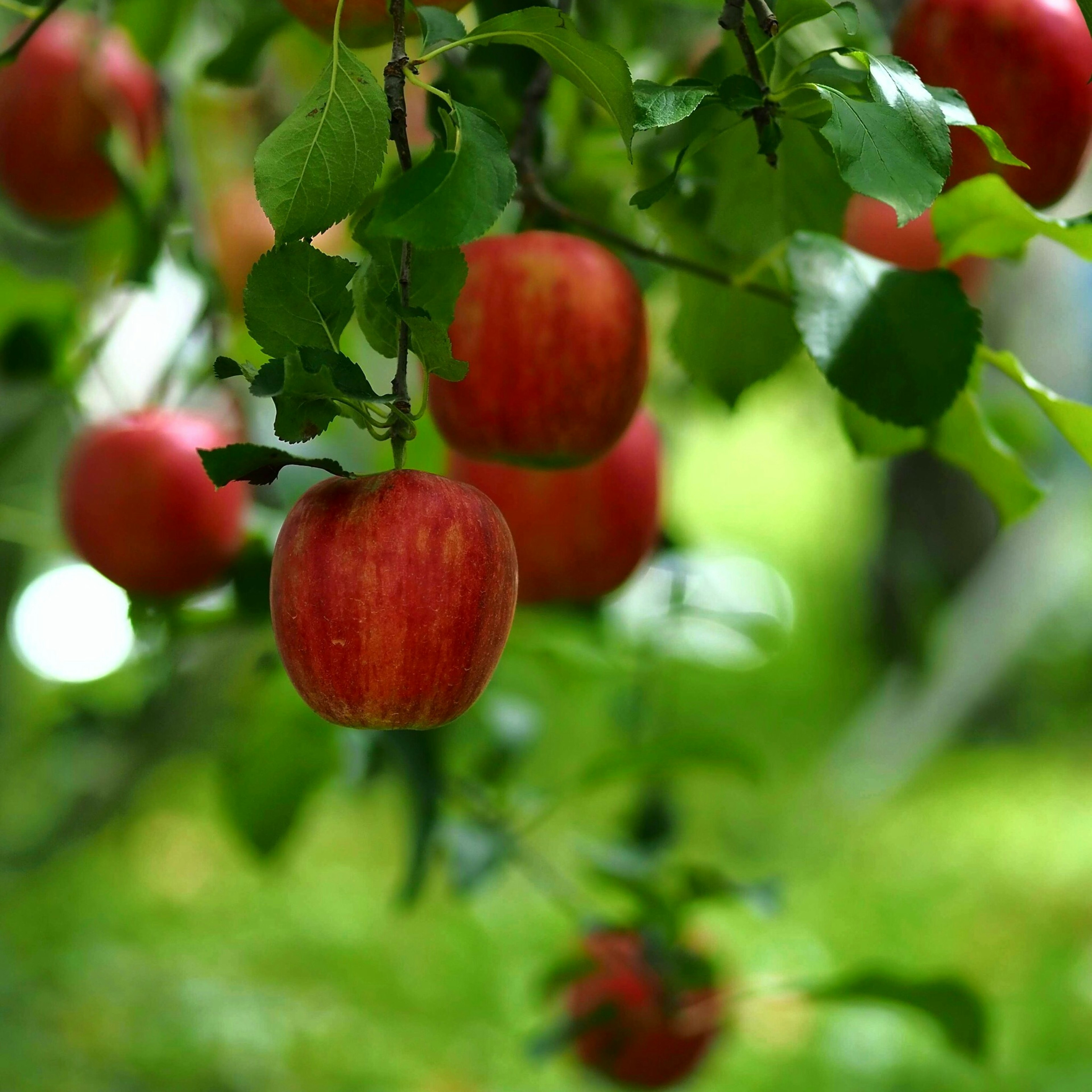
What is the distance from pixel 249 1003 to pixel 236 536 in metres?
1.06

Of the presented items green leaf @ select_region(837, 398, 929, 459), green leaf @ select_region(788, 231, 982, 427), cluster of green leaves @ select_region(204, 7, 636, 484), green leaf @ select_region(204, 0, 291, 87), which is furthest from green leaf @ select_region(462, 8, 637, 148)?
green leaf @ select_region(204, 0, 291, 87)

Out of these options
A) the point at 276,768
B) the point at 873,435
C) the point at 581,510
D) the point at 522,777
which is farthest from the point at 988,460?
the point at 522,777

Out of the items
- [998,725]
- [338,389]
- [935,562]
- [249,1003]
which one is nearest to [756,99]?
[338,389]

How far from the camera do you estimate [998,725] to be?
353cm

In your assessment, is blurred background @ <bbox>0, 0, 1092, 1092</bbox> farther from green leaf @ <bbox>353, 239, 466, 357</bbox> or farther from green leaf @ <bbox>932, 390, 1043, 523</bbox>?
green leaf @ <bbox>353, 239, 466, 357</bbox>

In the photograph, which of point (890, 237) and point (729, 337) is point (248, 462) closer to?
point (729, 337)

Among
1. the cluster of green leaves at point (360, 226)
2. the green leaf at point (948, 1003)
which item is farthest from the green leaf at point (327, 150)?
the green leaf at point (948, 1003)

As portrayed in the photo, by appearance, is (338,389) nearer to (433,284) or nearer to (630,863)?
(433,284)

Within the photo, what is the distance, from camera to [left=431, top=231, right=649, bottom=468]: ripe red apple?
1.68 feet

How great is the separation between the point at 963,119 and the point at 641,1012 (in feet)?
2.52

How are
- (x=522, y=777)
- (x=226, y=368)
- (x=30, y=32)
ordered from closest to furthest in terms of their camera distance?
(x=226, y=368) → (x=30, y=32) → (x=522, y=777)

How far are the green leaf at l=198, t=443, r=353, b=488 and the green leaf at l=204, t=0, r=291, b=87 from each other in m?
0.39

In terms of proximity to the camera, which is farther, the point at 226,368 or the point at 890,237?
the point at 890,237

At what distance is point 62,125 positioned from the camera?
80 centimetres
